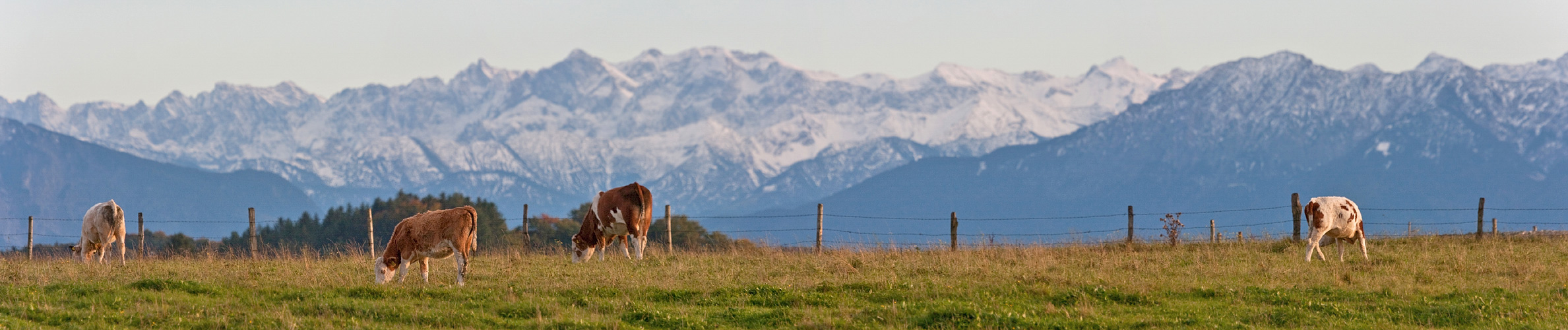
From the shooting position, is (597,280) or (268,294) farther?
(597,280)

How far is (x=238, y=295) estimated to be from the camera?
17625mm

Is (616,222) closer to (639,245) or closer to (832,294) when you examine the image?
(639,245)

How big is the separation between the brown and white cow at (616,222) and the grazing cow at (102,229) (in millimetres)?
9325

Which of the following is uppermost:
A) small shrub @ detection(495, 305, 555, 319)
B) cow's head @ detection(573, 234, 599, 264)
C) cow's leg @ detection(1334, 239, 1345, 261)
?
cow's head @ detection(573, 234, 599, 264)

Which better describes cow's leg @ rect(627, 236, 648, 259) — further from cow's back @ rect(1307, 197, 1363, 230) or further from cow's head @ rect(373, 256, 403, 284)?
cow's back @ rect(1307, 197, 1363, 230)

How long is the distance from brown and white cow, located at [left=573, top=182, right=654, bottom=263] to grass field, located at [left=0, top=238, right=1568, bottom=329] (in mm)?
2128

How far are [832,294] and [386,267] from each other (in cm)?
733

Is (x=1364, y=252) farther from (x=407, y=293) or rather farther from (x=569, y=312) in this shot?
(x=407, y=293)

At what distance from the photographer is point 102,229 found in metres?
26.1

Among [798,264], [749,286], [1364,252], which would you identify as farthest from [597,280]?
[1364,252]

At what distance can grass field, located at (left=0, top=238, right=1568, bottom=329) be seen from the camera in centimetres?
1534

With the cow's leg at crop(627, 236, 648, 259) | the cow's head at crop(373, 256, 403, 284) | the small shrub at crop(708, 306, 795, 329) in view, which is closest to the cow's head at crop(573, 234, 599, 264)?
the cow's leg at crop(627, 236, 648, 259)

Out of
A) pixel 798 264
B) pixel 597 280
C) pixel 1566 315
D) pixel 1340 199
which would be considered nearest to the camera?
pixel 1566 315

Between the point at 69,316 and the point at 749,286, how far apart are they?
28.6ft
